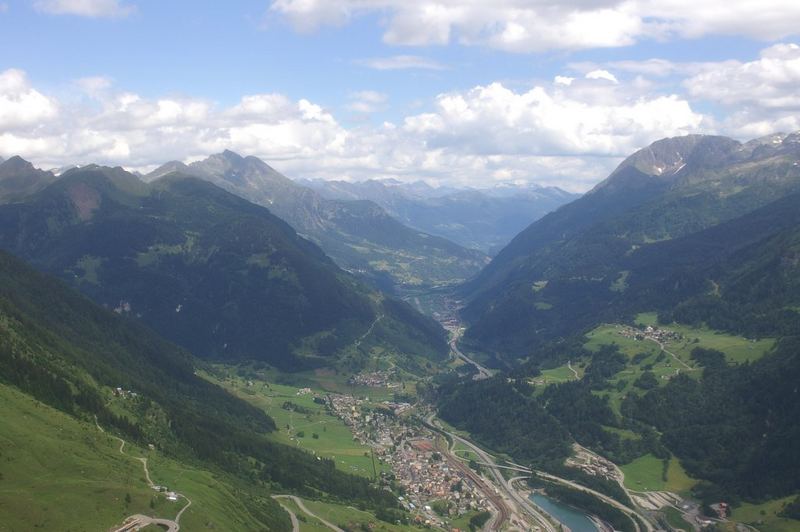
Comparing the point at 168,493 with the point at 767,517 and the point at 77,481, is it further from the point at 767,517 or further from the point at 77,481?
the point at 767,517

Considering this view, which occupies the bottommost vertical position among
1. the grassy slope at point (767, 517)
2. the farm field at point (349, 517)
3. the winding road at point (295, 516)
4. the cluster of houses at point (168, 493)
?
the grassy slope at point (767, 517)

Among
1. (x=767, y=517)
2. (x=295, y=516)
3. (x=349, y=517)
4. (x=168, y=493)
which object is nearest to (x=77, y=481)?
(x=168, y=493)

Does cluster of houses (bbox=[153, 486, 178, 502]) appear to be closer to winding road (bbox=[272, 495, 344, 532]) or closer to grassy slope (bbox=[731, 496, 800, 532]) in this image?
winding road (bbox=[272, 495, 344, 532])

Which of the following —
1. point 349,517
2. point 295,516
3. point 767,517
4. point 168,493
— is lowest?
point 767,517

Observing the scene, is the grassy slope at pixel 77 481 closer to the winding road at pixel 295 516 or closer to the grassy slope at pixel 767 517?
the winding road at pixel 295 516

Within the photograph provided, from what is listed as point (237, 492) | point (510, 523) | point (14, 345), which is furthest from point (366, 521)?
point (14, 345)

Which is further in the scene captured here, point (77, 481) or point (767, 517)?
point (767, 517)

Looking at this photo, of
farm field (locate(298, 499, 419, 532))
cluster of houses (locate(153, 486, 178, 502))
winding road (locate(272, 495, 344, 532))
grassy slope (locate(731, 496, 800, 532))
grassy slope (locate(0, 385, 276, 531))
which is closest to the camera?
grassy slope (locate(0, 385, 276, 531))

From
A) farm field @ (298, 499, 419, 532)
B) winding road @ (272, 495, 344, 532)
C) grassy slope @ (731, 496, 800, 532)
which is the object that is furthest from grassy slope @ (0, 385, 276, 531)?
grassy slope @ (731, 496, 800, 532)

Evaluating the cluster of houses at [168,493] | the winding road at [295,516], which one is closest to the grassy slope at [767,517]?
the winding road at [295,516]
